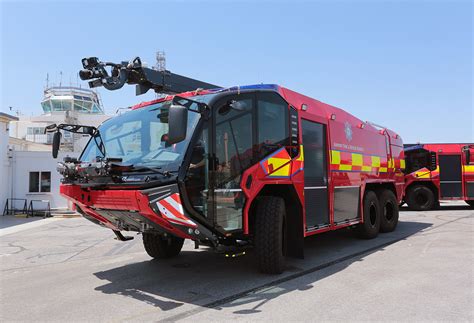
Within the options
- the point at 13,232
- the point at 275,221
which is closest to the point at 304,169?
the point at 275,221

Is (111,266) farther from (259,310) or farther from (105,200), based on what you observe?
(259,310)

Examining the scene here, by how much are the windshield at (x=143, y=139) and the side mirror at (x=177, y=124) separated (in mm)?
477

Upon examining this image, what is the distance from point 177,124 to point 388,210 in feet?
25.9

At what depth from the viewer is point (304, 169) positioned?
21.1 ft

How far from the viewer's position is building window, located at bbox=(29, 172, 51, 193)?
18969mm

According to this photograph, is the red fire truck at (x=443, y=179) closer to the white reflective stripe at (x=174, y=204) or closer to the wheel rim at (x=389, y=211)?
the wheel rim at (x=389, y=211)

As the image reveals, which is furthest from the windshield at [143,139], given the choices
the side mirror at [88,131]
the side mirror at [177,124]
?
the side mirror at [177,124]

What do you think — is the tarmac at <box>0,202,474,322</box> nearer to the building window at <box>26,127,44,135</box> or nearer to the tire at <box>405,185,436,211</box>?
A: the tire at <box>405,185,436,211</box>

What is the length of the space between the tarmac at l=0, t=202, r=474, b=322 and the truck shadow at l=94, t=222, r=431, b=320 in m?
0.01

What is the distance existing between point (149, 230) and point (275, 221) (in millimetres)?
1730

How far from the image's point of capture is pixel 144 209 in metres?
4.46

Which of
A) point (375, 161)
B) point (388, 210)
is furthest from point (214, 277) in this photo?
point (388, 210)

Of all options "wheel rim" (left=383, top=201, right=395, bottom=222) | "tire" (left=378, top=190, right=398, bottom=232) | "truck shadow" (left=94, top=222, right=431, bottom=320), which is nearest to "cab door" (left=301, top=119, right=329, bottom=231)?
"truck shadow" (left=94, top=222, right=431, bottom=320)

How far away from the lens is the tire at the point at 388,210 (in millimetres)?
9945
